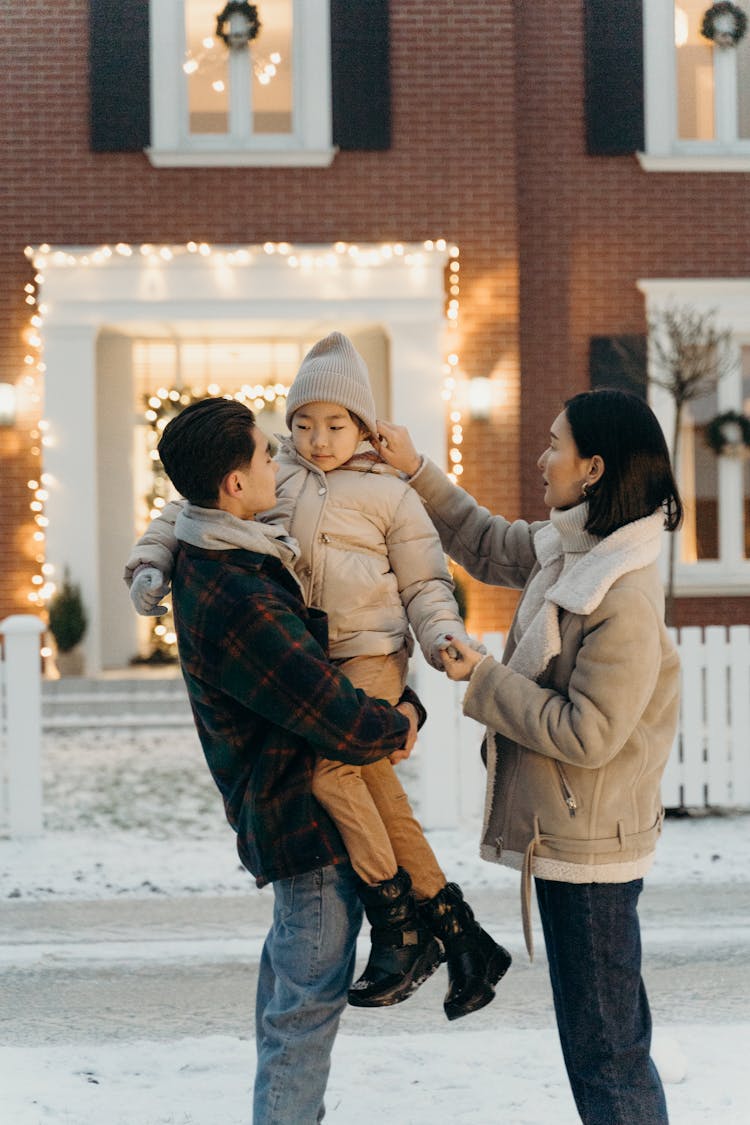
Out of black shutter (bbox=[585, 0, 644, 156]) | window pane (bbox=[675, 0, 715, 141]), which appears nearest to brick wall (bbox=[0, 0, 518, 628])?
black shutter (bbox=[585, 0, 644, 156])

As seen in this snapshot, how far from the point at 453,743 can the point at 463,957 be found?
4.35 meters

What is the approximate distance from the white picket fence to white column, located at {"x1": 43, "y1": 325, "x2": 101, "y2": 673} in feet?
14.8

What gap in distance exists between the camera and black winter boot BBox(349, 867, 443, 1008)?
262 cm

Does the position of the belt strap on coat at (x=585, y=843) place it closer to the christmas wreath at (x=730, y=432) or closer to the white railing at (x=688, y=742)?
the white railing at (x=688, y=742)

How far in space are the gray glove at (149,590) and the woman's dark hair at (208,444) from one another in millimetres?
195

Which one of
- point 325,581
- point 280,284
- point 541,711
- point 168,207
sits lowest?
point 541,711

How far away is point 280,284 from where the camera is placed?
11617mm

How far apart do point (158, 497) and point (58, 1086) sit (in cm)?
920

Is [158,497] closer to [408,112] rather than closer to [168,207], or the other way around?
[168,207]

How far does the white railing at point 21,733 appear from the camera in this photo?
6.94 meters

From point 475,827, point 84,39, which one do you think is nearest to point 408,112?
point 84,39

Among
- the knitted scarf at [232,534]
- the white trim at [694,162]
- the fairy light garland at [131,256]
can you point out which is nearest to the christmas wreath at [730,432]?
the white trim at [694,162]

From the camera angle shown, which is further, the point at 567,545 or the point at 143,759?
→ the point at 143,759

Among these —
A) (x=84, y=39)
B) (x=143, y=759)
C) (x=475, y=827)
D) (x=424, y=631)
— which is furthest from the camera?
Answer: (x=84, y=39)
